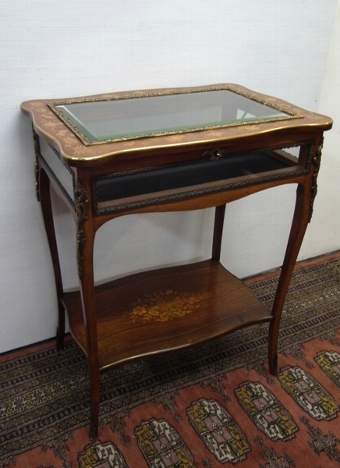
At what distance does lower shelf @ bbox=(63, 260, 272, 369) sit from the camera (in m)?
1.34

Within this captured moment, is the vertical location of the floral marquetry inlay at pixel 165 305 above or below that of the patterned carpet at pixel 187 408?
above

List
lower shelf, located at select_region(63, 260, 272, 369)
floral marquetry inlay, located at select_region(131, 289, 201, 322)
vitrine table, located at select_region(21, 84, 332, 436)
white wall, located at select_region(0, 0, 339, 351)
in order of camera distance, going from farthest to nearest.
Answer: floral marquetry inlay, located at select_region(131, 289, 201, 322), lower shelf, located at select_region(63, 260, 272, 369), white wall, located at select_region(0, 0, 339, 351), vitrine table, located at select_region(21, 84, 332, 436)

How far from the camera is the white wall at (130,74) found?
1.22 meters

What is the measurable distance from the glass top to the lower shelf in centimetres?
60

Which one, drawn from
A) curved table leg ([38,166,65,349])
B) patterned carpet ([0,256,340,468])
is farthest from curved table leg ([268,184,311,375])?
curved table leg ([38,166,65,349])

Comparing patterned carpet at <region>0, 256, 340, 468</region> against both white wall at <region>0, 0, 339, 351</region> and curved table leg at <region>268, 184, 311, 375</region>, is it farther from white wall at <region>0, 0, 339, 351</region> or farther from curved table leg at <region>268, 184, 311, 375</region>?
white wall at <region>0, 0, 339, 351</region>

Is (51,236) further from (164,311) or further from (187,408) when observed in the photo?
(187,408)

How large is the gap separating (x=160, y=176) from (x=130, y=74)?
1.41ft

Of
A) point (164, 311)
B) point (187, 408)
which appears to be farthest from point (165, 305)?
point (187, 408)

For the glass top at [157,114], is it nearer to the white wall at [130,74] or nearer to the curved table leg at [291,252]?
the white wall at [130,74]

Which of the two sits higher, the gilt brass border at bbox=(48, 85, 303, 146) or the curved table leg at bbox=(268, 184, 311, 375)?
the gilt brass border at bbox=(48, 85, 303, 146)

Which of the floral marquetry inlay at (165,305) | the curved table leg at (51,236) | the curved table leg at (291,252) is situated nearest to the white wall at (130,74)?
the curved table leg at (51,236)

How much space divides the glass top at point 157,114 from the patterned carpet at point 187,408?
84 centimetres

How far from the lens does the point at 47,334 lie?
1644 mm
